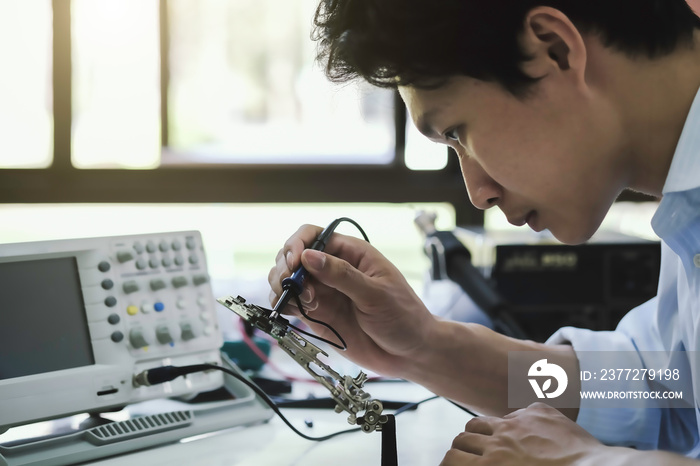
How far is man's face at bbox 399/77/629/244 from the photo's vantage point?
0.73m

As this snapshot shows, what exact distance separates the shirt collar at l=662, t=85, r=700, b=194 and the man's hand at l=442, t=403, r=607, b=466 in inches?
11.5

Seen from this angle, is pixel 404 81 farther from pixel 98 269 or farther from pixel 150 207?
pixel 150 207

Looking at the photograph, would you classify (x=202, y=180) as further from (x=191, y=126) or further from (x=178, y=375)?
(x=178, y=375)

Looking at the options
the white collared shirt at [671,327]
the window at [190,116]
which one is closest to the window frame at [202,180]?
the window at [190,116]

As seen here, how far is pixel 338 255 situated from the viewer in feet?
3.06

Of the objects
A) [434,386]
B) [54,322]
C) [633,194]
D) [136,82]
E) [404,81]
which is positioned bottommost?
[434,386]

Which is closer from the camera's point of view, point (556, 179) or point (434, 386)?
point (556, 179)

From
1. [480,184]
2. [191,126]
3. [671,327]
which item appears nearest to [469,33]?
[480,184]

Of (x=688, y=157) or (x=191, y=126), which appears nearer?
(x=688, y=157)

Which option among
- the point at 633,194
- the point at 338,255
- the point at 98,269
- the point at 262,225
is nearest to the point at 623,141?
the point at 338,255

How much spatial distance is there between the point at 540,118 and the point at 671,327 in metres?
0.40

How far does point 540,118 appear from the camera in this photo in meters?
0.73

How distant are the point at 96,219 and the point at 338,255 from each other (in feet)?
3.80

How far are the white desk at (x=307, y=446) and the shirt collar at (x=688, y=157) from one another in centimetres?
41
